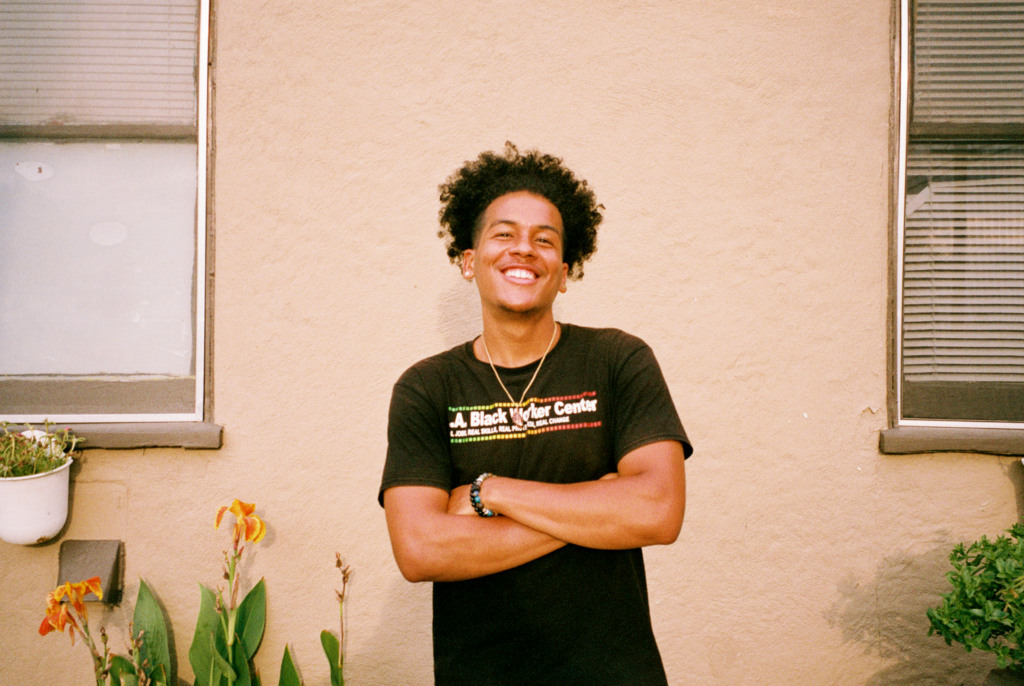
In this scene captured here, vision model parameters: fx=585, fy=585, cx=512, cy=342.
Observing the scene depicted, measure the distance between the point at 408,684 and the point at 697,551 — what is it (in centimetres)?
147

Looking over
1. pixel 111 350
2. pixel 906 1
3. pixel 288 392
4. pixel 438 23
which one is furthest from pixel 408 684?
pixel 906 1

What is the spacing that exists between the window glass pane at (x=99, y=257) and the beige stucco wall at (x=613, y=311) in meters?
0.31

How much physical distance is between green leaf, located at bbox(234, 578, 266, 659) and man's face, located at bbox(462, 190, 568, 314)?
1665 millimetres

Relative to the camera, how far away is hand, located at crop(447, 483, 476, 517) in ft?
5.32

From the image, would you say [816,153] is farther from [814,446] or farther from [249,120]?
[249,120]

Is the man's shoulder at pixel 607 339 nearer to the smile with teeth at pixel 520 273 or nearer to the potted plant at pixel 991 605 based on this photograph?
the smile with teeth at pixel 520 273

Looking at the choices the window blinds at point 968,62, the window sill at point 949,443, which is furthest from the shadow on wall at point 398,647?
the window blinds at point 968,62

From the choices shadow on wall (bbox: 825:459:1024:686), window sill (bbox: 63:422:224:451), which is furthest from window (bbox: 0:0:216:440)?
shadow on wall (bbox: 825:459:1024:686)

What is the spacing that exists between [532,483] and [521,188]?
1030 millimetres

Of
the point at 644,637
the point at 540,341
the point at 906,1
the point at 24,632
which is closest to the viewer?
the point at 644,637

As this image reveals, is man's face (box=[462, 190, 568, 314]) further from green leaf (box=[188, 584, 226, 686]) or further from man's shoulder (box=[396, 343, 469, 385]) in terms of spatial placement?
green leaf (box=[188, 584, 226, 686])

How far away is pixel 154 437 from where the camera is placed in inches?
105

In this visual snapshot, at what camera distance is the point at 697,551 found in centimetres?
273

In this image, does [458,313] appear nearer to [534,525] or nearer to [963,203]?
[534,525]
